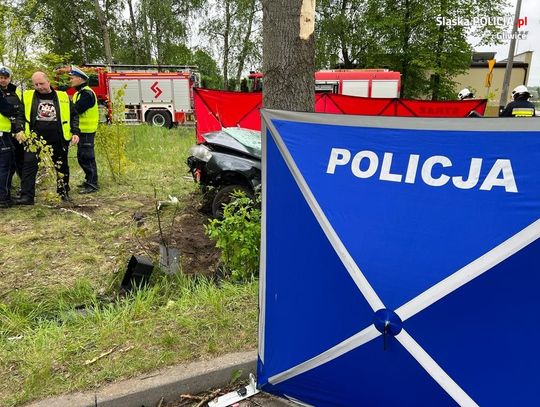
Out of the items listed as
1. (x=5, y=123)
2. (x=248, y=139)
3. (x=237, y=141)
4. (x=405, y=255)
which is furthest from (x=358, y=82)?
(x=405, y=255)

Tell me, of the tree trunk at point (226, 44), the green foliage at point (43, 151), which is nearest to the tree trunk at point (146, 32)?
the tree trunk at point (226, 44)

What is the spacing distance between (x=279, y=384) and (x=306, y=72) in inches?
87.0

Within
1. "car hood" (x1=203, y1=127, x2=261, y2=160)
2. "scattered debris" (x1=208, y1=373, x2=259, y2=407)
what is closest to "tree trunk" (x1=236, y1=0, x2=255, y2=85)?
"car hood" (x1=203, y1=127, x2=261, y2=160)

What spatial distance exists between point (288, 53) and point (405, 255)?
82.6 inches

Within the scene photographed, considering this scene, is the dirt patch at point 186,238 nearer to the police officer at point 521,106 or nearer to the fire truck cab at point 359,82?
the police officer at point 521,106

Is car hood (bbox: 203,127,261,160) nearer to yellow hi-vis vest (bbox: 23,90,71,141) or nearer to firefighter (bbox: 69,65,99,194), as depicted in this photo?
yellow hi-vis vest (bbox: 23,90,71,141)

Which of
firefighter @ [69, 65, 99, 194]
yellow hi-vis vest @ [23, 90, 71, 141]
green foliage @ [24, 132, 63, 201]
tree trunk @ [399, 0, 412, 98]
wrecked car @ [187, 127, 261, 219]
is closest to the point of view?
wrecked car @ [187, 127, 261, 219]

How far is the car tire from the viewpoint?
494 centimetres

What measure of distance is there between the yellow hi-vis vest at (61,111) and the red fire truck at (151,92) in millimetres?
13773

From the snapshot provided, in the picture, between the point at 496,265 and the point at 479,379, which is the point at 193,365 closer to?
the point at 479,379

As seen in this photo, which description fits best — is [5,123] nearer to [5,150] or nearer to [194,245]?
[5,150]

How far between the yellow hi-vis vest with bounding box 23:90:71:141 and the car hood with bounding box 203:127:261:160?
214 centimetres

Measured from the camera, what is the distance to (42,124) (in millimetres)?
5715

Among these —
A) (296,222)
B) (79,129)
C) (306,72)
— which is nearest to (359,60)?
(79,129)
